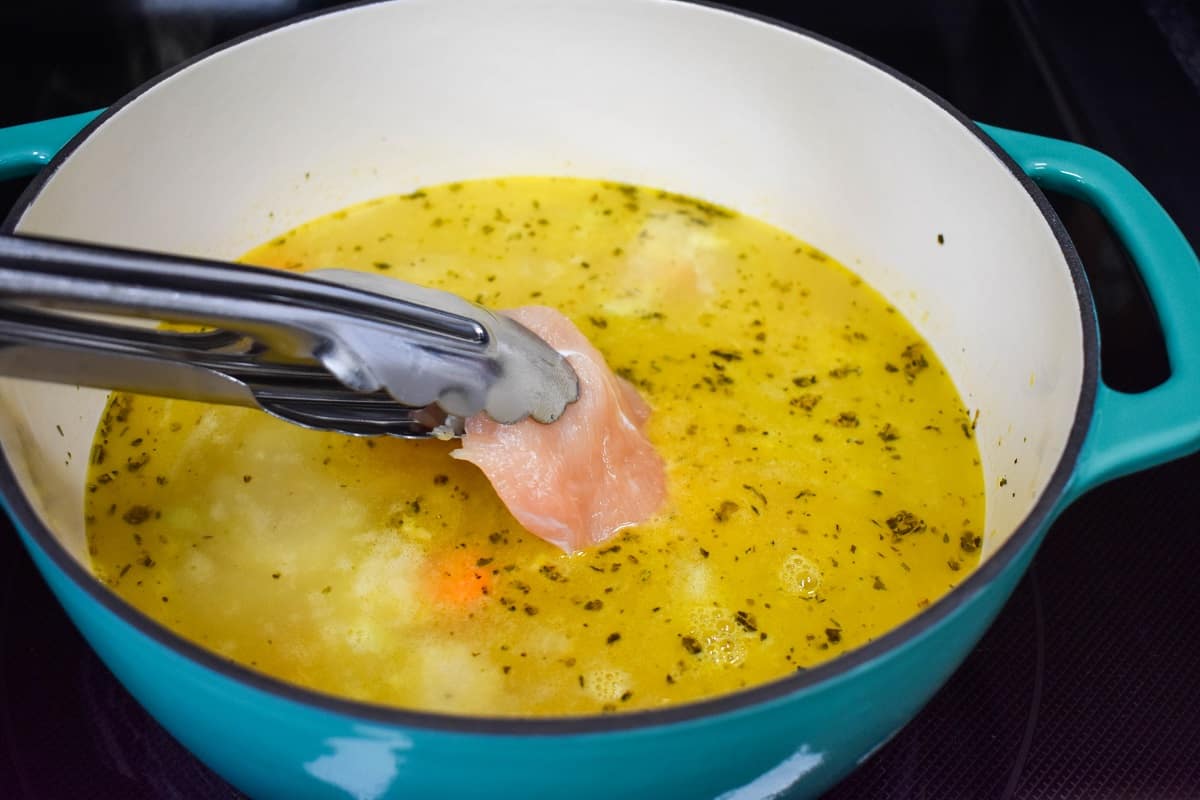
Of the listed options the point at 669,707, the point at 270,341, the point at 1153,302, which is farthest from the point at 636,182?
the point at 669,707

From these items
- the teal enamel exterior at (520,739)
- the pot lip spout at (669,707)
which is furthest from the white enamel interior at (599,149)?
the teal enamel exterior at (520,739)

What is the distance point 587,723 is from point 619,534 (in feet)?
1.63

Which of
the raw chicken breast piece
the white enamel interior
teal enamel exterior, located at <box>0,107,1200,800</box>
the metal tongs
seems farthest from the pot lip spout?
the raw chicken breast piece

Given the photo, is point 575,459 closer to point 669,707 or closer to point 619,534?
point 619,534

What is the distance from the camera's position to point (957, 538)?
1.23 metres

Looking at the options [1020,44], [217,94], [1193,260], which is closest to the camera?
[1193,260]

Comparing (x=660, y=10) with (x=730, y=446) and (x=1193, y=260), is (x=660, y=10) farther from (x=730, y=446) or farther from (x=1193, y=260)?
(x=1193, y=260)

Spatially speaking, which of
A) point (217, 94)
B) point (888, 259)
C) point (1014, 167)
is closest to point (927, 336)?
point (888, 259)

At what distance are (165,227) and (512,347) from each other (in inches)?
23.2

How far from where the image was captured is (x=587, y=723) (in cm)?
72

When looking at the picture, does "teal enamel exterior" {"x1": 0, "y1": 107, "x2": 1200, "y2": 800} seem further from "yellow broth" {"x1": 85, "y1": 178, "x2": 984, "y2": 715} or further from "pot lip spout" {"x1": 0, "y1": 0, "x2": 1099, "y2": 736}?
"yellow broth" {"x1": 85, "y1": 178, "x2": 984, "y2": 715}

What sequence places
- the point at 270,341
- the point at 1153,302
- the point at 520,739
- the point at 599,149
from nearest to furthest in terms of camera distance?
the point at 520,739 → the point at 270,341 → the point at 1153,302 → the point at 599,149

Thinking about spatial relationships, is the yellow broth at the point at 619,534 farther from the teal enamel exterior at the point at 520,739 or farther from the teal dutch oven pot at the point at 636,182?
the teal enamel exterior at the point at 520,739

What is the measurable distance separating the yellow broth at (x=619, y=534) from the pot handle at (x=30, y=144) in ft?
0.94
